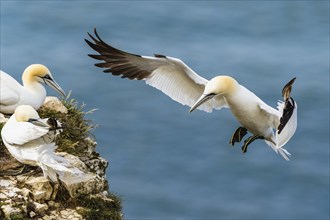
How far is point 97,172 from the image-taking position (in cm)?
809

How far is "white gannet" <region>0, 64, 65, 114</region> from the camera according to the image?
863 cm

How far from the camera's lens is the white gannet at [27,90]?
8.63m

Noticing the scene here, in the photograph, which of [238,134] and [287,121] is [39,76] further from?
[287,121]

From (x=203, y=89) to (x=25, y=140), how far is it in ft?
7.04

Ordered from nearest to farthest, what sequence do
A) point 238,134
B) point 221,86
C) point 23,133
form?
point 23,133 → point 221,86 → point 238,134

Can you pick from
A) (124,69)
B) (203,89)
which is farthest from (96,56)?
(203,89)

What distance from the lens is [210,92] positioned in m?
8.21

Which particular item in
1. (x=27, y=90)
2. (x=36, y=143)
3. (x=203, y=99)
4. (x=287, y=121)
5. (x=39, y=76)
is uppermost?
(x=39, y=76)

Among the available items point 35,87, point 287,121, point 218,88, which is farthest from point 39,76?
point 287,121

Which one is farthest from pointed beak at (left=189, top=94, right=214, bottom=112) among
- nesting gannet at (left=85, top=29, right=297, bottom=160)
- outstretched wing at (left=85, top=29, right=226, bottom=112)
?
outstretched wing at (left=85, top=29, right=226, bottom=112)

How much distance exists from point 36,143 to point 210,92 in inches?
60.4

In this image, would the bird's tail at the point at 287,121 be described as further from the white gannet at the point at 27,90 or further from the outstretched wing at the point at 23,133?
the white gannet at the point at 27,90

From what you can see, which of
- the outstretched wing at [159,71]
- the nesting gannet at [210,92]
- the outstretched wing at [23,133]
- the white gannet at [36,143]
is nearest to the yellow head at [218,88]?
the nesting gannet at [210,92]

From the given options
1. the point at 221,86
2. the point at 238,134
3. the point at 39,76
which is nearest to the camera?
the point at 221,86
